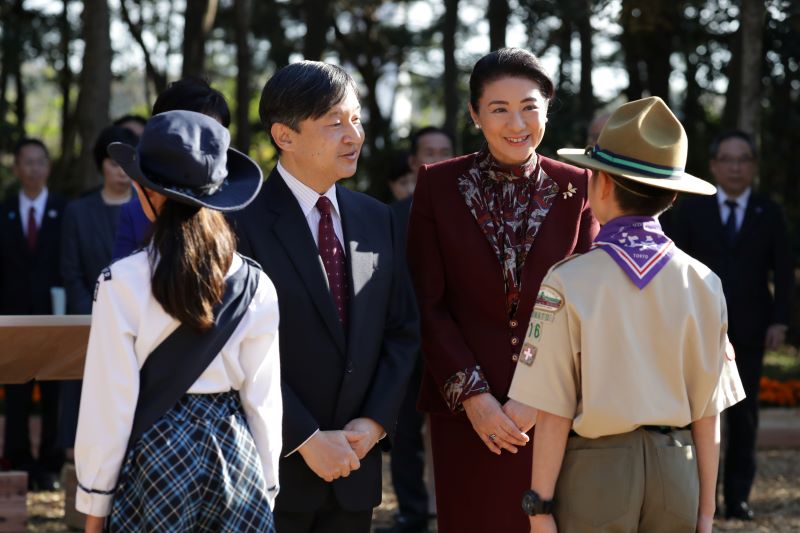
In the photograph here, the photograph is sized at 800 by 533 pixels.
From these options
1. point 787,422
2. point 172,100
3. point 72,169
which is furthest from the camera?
point 72,169

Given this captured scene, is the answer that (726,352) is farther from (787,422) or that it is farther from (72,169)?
(72,169)

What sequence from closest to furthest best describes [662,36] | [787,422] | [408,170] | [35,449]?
[408,170], [35,449], [787,422], [662,36]

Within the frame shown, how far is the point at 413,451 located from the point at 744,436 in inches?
78.1

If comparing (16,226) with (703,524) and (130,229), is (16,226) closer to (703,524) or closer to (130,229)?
(130,229)

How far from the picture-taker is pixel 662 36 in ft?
47.4

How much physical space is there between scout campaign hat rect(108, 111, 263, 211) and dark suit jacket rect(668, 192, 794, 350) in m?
4.51

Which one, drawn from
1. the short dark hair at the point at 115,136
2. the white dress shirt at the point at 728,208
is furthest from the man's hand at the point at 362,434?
the white dress shirt at the point at 728,208

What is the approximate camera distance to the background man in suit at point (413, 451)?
6816 millimetres

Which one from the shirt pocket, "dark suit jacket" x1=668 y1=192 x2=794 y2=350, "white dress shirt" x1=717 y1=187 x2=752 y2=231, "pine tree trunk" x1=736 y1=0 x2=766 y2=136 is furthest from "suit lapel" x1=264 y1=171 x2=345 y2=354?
"pine tree trunk" x1=736 y1=0 x2=766 y2=136

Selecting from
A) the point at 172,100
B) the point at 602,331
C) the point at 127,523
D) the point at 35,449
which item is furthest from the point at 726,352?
the point at 35,449

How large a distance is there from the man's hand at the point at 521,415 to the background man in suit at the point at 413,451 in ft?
9.42

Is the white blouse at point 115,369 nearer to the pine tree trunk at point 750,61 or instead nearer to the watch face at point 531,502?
the watch face at point 531,502

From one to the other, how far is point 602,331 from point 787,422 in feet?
24.7

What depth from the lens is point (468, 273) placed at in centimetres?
409
